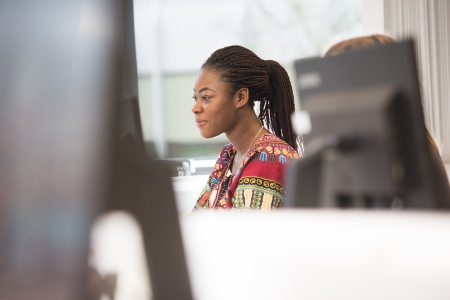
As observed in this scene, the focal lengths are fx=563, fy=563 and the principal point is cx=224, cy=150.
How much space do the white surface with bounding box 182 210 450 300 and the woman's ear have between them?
37.6 inches

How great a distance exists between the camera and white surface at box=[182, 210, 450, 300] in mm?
309

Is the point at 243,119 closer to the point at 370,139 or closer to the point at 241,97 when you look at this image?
the point at 241,97

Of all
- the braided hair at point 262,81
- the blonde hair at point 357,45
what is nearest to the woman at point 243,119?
the braided hair at point 262,81

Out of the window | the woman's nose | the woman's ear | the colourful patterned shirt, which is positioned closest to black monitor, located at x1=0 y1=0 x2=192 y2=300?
the window

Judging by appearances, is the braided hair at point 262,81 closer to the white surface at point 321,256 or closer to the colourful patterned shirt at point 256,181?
the colourful patterned shirt at point 256,181

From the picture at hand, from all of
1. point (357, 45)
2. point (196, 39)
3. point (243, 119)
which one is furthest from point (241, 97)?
point (357, 45)

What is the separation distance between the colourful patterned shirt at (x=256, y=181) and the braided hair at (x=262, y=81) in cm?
8

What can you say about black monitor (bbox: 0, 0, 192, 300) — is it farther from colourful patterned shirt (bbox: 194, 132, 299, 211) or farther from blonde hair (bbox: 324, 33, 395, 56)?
colourful patterned shirt (bbox: 194, 132, 299, 211)

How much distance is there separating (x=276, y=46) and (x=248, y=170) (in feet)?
3.79

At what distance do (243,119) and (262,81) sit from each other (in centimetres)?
→ 10

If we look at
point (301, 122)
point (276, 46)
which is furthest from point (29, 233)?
point (276, 46)

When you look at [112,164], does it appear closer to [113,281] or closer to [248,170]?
[113,281]

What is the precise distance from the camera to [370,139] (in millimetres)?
320

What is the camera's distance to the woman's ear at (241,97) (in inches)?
51.9
